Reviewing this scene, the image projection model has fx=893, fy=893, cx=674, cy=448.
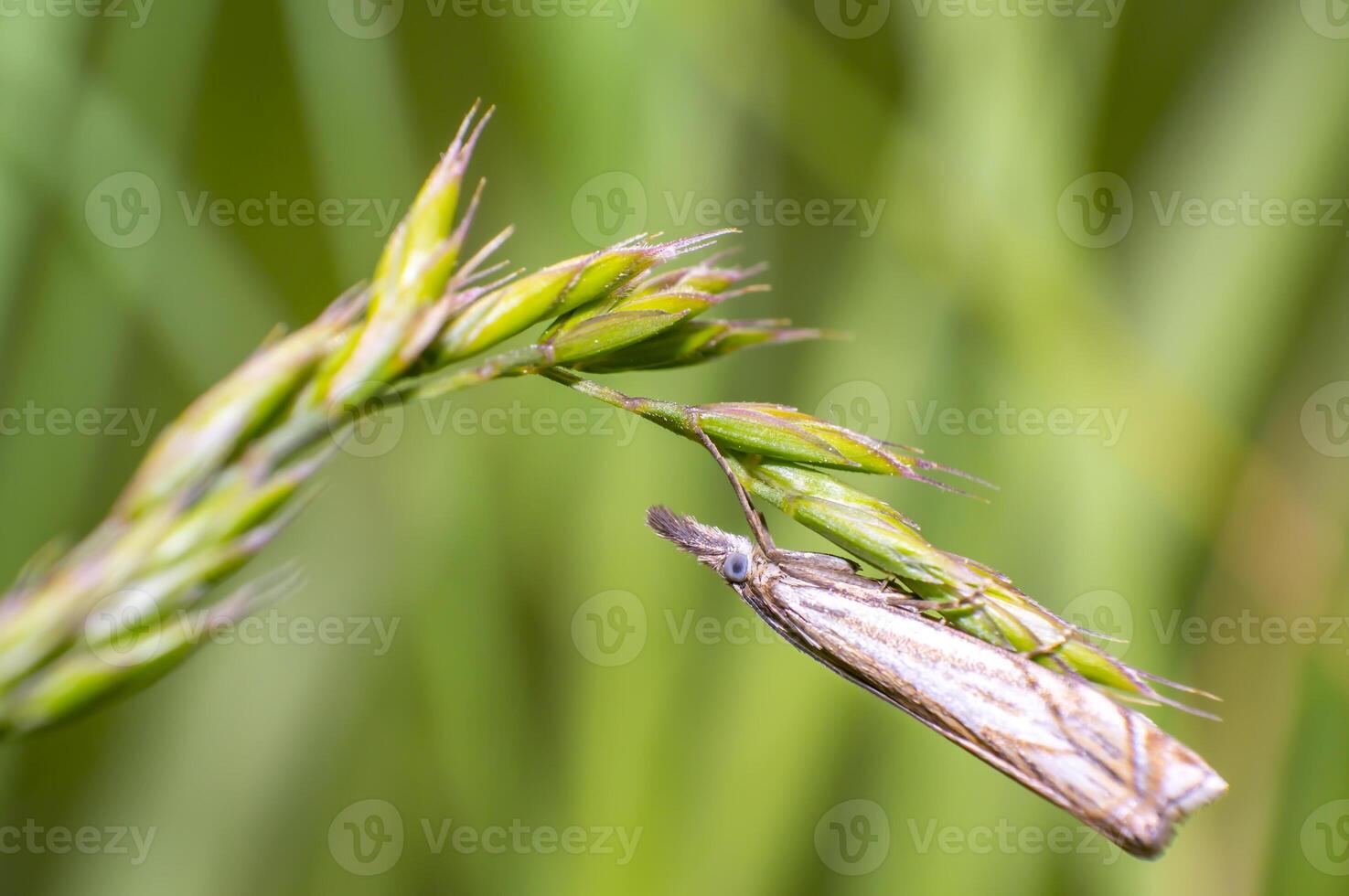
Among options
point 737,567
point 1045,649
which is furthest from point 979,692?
point 737,567

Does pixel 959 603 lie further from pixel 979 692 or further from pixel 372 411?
pixel 372 411

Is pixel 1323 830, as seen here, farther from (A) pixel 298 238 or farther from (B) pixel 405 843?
(A) pixel 298 238

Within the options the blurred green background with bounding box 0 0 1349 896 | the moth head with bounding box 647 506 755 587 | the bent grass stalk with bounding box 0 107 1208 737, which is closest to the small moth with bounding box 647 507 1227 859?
the moth head with bounding box 647 506 755 587

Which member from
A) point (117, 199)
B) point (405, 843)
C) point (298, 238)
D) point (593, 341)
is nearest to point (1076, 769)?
point (593, 341)

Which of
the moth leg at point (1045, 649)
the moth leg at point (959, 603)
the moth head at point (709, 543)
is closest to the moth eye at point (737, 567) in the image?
the moth head at point (709, 543)

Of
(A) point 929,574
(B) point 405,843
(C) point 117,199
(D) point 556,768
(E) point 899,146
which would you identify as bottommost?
(B) point 405,843

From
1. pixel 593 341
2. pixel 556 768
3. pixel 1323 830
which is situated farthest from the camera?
pixel 556 768
